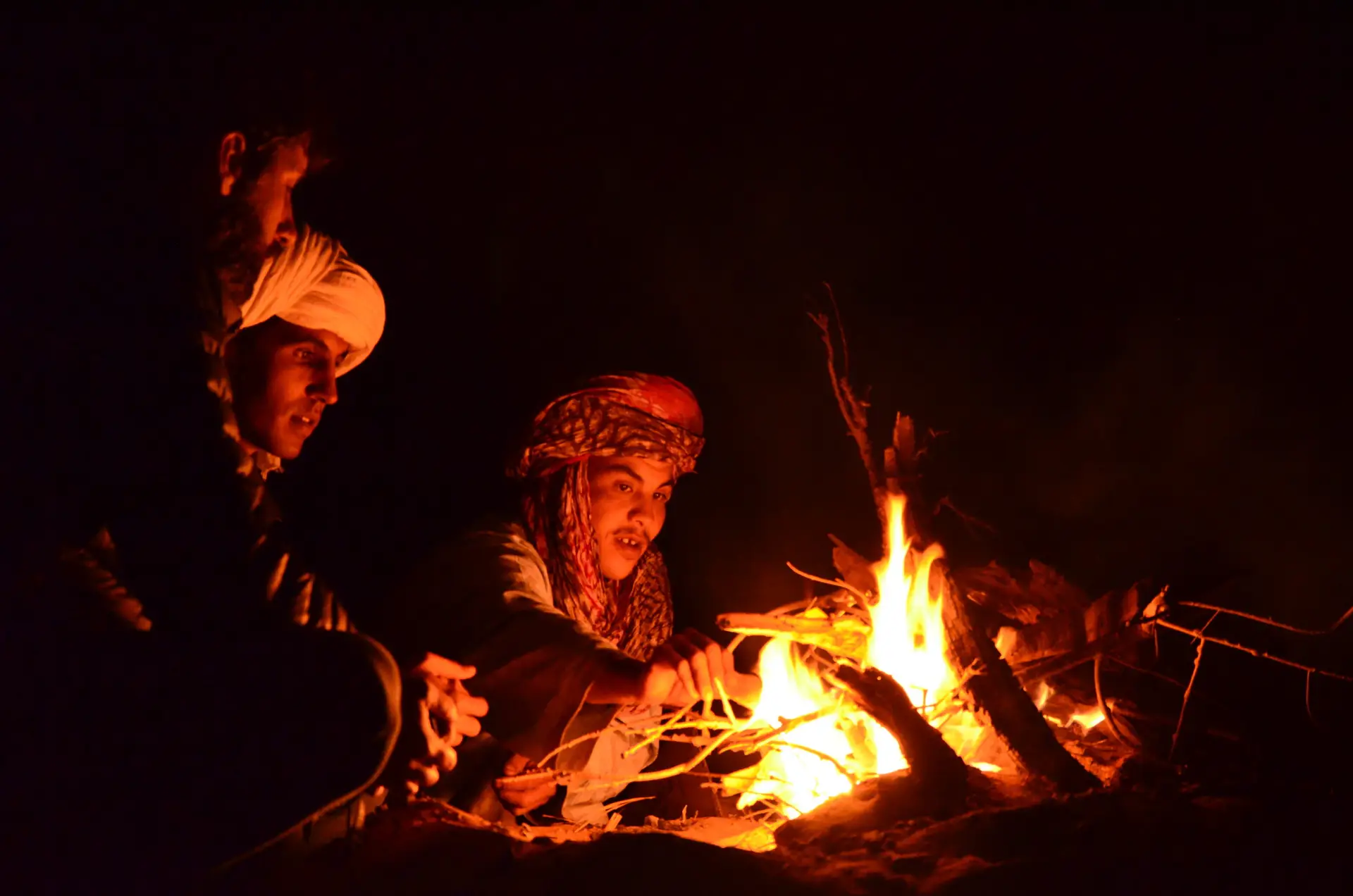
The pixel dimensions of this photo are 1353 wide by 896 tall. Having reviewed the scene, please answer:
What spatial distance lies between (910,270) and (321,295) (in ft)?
9.11

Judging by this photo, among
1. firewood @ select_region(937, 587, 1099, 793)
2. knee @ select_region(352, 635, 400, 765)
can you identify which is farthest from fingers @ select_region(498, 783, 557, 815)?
firewood @ select_region(937, 587, 1099, 793)

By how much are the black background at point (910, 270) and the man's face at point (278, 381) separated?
0.67 metres

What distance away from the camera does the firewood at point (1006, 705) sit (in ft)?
7.45

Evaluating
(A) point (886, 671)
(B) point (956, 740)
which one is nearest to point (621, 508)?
(A) point (886, 671)

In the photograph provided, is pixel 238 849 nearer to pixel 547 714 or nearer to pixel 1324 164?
pixel 547 714

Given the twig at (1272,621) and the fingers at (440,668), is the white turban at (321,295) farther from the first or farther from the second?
the twig at (1272,621)

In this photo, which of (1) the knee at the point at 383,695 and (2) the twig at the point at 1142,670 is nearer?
(1) the knee at the point at 383,695

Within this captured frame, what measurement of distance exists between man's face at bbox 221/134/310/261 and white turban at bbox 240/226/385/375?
137 mm

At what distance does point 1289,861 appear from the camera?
65.5 inches

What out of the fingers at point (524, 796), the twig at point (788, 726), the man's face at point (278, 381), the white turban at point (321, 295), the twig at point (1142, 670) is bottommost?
the fingers at point (524, 796)

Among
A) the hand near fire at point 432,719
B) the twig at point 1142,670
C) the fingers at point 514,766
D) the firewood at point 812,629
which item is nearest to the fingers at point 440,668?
the hand near fire at point 432,719

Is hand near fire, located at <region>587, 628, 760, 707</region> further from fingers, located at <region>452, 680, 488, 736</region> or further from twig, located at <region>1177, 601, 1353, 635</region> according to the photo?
twig, located at <region>1177, 601, 1353, 635</region>

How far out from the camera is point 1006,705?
2.46 metres

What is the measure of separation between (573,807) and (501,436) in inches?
64.2
